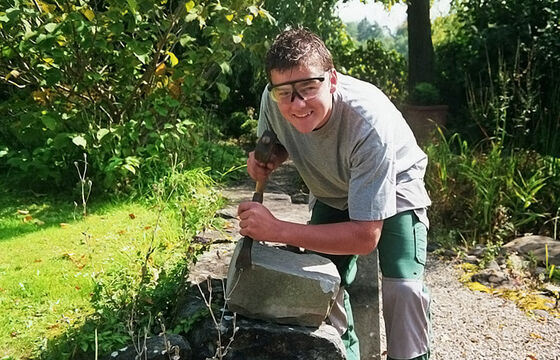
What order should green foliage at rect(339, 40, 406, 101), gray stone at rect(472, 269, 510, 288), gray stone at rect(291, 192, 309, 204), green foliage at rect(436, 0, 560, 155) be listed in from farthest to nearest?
green foliage at rect(339, 40, 406, 101) < green foliage at rect(436, 0, 560, 155) < gray stone at rect(291, 192, 309, 204) < gray stone at rect(472, 269, 510, 288)

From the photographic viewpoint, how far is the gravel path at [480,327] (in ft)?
11.8

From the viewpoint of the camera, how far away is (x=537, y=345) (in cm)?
371

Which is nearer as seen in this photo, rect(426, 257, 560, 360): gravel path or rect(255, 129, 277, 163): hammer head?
rect(255, 129, 277, 163): hammer head

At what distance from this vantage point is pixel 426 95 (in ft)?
29.1

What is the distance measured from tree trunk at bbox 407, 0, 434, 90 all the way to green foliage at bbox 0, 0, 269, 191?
15.2 feet

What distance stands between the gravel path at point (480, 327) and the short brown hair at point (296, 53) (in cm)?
196

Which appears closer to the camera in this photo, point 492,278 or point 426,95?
point 492,278

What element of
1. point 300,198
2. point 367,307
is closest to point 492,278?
point 367,307

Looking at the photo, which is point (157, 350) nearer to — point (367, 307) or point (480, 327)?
point (367, 307)

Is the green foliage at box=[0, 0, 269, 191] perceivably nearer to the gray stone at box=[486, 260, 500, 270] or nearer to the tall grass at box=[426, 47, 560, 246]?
the tall grass at box=[426, 47, 560, 246]

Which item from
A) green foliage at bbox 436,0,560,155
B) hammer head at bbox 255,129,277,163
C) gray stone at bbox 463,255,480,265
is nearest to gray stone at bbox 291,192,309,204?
gray stone at bbox 463,255,480,265

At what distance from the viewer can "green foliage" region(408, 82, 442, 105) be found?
886 cm

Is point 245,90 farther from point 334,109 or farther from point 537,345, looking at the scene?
point 334,109

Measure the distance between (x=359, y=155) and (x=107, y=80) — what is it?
4.03 m
